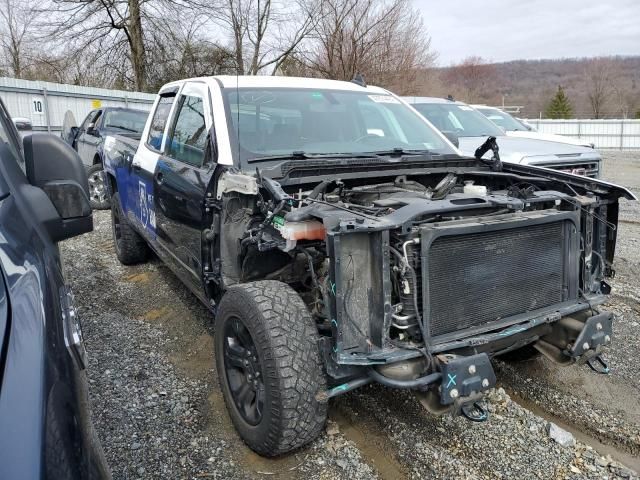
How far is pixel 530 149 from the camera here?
23.7ft

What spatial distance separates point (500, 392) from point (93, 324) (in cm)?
316

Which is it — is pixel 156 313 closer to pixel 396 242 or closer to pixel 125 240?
pixel 125 240

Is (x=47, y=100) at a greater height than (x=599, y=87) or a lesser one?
lesser

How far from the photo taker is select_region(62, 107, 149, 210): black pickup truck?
30.3ft

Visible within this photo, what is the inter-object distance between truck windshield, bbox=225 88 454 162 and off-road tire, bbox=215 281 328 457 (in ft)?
3.69

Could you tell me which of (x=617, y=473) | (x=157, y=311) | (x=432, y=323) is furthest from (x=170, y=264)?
(x=617, y=473)

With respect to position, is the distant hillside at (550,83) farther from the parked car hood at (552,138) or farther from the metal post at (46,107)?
the parked car hood at (552,138)

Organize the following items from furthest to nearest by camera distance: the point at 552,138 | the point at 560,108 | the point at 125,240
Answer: the point at 560,108, the point at 552,138, the point at 125,240

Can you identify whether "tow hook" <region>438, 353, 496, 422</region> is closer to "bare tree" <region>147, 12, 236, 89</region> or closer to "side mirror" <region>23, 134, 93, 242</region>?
"side mirror" <region>23, 134, 93, 242</region>

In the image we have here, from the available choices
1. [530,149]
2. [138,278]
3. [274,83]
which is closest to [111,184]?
[138,278]

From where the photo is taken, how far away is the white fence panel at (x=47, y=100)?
13.7 metres

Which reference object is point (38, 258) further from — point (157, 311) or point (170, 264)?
point (157, 311)

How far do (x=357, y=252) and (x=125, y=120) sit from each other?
29.1ft

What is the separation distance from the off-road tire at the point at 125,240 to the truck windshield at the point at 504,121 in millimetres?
6682
